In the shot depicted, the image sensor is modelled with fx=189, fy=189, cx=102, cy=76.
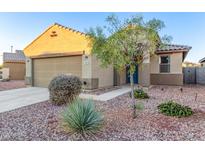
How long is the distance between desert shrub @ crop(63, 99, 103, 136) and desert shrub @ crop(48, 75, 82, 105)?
3.07 meters

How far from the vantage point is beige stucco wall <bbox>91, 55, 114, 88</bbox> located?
12719 mm

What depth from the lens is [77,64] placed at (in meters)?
13.3

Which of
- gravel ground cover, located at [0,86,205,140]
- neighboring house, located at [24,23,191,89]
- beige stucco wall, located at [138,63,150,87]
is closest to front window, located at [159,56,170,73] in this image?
neighboring house, located at [24,23,191,89]

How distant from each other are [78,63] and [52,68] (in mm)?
2738

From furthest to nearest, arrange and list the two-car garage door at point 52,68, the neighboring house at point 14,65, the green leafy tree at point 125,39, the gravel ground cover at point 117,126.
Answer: the neighboring house at point 14,65 < the two-car garage door at point 52,68 < the green leafy tree at point 125,39 < the gravel ground cover at point 117,126

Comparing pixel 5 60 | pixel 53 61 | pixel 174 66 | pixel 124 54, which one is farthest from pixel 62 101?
pixel 5 60

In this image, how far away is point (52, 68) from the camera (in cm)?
1482

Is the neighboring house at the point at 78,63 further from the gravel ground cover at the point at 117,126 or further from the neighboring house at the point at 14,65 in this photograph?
the neighboring house at the point at 14,65

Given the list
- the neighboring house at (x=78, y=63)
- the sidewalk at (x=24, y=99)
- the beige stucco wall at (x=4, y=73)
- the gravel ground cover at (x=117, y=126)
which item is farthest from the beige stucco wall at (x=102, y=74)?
the beige stucco wall at (x=4, y=73)

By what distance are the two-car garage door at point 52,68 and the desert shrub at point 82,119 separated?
7.94 metres

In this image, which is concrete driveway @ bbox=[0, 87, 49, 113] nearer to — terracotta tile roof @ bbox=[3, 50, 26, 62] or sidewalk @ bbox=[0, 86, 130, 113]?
sidewalk @ bbox=[0, 86, 130, 113]

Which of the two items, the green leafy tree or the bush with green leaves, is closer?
the green leafy tree

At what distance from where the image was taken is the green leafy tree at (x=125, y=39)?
19.9 ft
